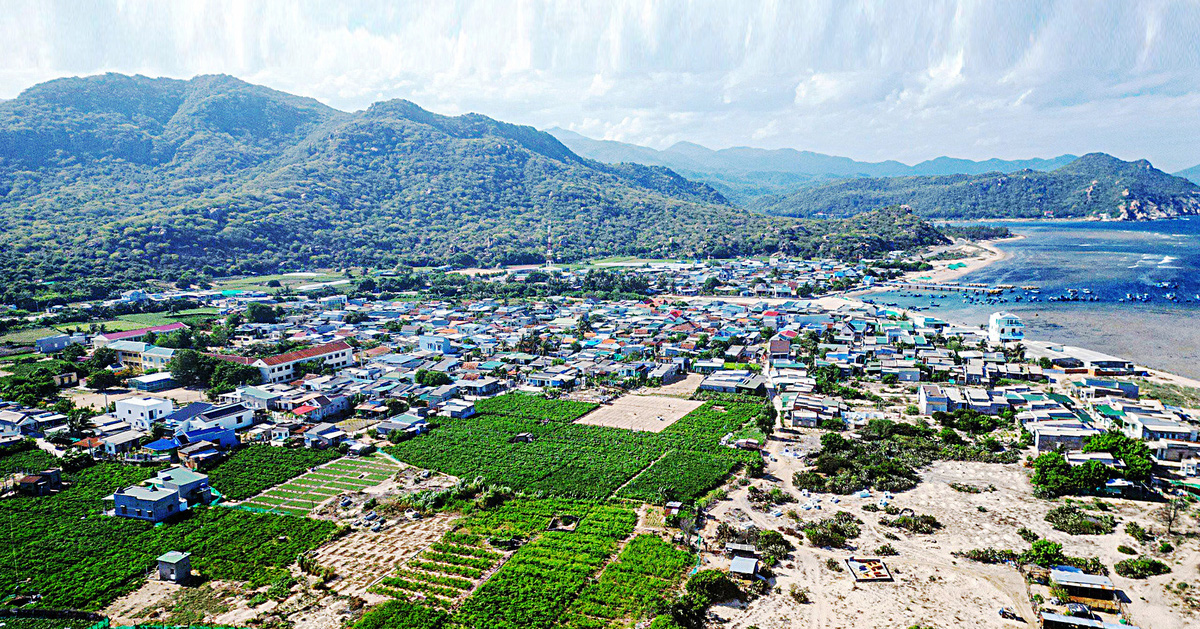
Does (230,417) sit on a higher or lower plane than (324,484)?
higher

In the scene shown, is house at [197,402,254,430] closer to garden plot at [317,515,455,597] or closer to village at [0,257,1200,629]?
village at [0,257,1200,629]

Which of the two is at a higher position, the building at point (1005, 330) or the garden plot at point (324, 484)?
the building at point (1005, 330)

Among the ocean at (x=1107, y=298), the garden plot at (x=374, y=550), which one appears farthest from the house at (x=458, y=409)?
the ocean at (x=1107, y=298)

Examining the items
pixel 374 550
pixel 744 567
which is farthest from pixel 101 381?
pixel 744 567

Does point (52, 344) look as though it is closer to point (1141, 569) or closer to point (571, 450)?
point (571, 450)

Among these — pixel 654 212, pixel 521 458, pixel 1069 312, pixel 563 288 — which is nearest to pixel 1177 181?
pixel 654 212

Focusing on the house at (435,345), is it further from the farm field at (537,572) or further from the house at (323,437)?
the farm field at (537,572)
